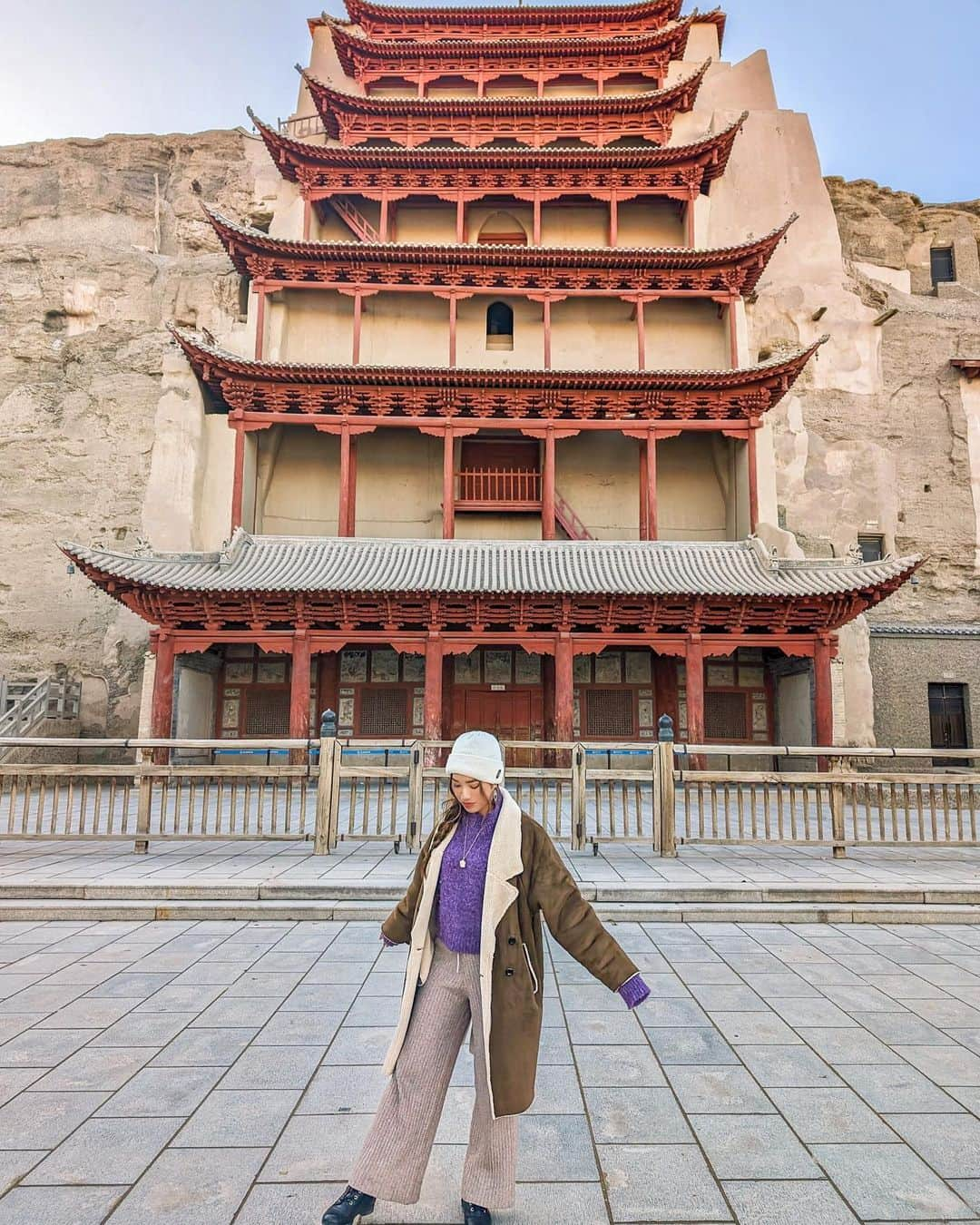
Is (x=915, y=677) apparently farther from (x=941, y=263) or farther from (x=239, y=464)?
(x=239, y=464)

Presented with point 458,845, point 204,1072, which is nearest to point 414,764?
point 204,1072

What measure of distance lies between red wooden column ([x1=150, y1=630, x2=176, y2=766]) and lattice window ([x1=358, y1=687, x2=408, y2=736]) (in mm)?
3890

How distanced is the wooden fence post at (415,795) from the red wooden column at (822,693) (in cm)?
960

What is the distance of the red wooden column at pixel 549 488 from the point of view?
54.3ft

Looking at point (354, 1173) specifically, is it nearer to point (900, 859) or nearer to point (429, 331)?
point (900, 859)

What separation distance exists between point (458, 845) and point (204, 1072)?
1826 millimetres

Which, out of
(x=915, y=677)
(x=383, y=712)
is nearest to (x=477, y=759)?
(x=383, y=712)

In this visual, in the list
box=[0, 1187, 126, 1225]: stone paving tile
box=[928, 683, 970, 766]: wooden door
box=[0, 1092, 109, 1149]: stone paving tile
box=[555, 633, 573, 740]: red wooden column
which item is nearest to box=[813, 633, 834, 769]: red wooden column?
box=[555, 633, 573, 740]: red wooden column

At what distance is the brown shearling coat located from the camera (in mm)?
2156

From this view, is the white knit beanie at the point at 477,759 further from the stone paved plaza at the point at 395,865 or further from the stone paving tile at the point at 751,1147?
the stone paved plaza at the point at 395,865

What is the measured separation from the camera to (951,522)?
2128 cm

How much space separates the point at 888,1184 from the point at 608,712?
44.7 feet

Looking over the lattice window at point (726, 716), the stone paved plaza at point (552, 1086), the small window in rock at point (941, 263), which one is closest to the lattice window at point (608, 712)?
the lattice window at point (726, 716)

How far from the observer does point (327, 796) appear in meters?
6.94
